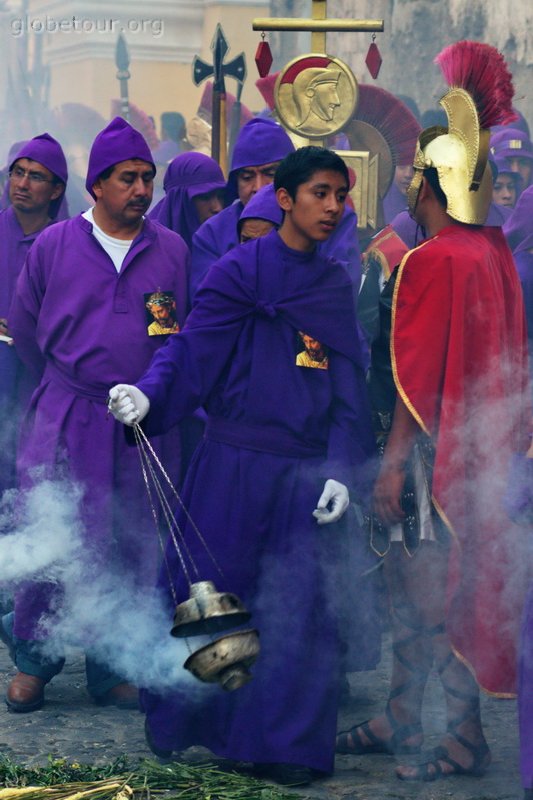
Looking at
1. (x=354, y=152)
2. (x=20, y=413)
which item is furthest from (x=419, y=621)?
(x=354, y=152)

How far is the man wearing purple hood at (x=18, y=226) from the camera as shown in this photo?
7062mm

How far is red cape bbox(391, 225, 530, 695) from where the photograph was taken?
17.2 feet

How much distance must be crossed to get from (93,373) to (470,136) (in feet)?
5.79

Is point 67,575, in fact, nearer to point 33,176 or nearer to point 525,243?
point 33,176

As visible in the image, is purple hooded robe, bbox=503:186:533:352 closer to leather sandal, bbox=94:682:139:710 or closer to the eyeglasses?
the eyeglasses

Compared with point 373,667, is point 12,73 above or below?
above

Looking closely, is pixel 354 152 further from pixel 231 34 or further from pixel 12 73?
pixel 12 73

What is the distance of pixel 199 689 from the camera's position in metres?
5.36

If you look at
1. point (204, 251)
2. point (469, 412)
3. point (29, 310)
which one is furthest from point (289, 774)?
point (204, 251)

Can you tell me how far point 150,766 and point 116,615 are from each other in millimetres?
910

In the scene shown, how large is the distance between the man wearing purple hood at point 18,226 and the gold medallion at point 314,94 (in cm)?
182

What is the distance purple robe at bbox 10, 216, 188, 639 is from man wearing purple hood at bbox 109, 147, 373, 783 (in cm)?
76

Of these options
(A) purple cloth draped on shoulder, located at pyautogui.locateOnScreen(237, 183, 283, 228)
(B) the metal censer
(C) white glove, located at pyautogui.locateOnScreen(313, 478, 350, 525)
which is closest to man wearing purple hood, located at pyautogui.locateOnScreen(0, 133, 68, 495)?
(A) purple cloth draped on shoulder, located at pyautogui.locateOnScreen(237, 183, 283, 228)

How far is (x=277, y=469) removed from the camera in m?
5.40
